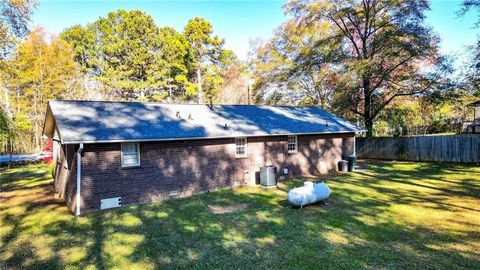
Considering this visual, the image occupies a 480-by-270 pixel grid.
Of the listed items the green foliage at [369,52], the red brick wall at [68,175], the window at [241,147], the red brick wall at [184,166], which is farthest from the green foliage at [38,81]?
the window at [241,147]

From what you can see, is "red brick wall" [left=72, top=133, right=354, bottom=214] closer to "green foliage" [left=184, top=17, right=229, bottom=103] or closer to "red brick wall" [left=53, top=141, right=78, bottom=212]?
"red brick wall" [left=53, top=141, right=78, bottom=212]

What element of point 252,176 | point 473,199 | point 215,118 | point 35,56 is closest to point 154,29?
point 35,56

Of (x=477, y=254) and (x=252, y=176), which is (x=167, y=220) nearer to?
(x=252, y=176)

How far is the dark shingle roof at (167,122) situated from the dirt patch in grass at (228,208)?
331 centimetres

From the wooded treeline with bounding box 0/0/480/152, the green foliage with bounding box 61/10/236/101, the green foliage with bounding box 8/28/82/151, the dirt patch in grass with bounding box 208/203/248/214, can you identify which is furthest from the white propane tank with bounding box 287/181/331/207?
the green foliage with bounding box 8/28/82/151

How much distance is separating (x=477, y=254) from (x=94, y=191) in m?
10.9

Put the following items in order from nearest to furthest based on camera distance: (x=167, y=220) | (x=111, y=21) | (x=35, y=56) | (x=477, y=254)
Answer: (x=477, y=254) → (x=167, y=220) → (x=35, y=56) → (x=111, y=21)

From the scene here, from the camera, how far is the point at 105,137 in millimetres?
10031

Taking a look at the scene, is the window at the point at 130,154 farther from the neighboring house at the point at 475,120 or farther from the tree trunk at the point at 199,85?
the tree trunk at the point at 199,85

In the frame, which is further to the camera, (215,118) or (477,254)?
(215,118)

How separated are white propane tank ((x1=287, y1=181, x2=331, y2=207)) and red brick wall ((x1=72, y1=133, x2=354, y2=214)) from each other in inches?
169

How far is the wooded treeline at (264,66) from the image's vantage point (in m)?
20.5

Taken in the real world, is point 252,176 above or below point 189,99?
below

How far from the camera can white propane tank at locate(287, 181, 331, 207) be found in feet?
31.6
